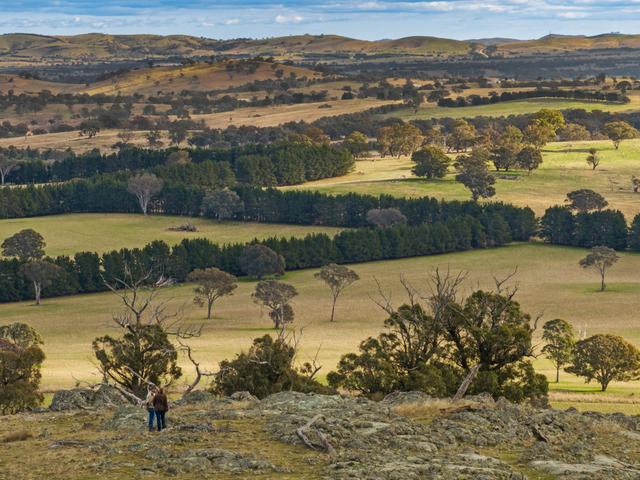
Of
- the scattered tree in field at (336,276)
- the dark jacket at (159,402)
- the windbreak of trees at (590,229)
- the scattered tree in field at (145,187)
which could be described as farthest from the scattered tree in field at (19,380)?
the scattered tree in field at (145,187)

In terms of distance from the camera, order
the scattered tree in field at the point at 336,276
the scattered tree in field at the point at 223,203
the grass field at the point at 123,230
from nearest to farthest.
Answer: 1. the scattered tree in field at the point at 336,276
2. the grass field at the point at 123,230
3. the scattered tree in field at the point at 223,203

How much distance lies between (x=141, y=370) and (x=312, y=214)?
4295 inches

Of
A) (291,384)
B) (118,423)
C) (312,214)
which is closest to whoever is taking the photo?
(118,423)

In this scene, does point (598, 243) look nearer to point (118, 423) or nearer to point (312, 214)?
point (312, 214)

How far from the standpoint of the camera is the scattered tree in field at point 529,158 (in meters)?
184

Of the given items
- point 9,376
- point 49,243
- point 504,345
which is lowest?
point 49,243

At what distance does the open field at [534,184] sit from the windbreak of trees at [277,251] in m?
21.3

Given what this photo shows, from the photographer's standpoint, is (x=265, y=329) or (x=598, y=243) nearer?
(x=265, y=329)

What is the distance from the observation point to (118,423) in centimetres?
3278

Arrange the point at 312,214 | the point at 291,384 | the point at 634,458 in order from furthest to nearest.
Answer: the point at 312,214
the point at 291,384
the point at 634,458

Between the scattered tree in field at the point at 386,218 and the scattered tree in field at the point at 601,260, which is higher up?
the scattered tree in field at the point at 601,260

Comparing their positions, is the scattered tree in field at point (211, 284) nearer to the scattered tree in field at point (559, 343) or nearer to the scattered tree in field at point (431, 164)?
the scattered tree in field at point (559, 343)

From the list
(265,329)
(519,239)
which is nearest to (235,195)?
(519,239)

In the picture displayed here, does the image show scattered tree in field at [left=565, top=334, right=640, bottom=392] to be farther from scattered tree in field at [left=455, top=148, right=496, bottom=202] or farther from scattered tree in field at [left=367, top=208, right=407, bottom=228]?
scattered tree in field at [left=455, top=148, right=496, bottom=202]
